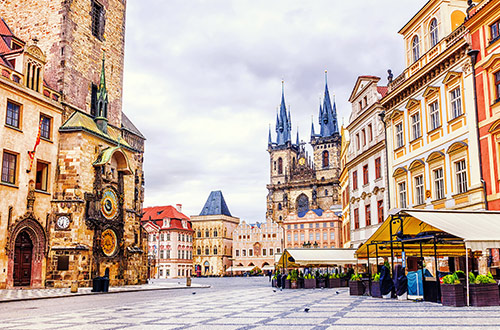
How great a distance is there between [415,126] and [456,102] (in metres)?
3.78

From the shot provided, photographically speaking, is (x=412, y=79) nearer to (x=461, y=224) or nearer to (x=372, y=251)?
(x=372, y=251)

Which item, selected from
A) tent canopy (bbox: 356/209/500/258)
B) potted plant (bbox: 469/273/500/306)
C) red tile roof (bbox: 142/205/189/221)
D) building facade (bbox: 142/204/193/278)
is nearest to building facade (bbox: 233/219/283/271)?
building facade (bbox: 142/204/193/278)

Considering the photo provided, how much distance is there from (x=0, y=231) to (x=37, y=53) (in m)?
10.3

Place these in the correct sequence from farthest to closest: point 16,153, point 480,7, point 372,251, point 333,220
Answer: point 333,220
point 16,153
point 372,251
point 480,7

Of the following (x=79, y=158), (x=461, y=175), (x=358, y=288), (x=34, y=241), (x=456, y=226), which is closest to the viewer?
(x=456, y=226)

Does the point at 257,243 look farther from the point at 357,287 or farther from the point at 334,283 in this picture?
the point at 357,287

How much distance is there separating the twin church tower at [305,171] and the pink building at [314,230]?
6263 millimetres

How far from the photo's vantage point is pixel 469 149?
20.4 meters

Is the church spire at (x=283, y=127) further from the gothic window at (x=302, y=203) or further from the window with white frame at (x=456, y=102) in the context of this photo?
the window with white frame at (x=456, y=102)

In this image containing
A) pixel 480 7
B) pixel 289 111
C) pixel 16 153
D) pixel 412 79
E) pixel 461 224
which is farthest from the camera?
pixel 289 111

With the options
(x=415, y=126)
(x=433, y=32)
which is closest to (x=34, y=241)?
(x=415, y=126)

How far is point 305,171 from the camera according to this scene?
123 m

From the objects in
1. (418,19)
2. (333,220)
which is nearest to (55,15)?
(418,19)

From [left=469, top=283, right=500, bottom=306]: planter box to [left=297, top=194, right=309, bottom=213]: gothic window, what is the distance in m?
105
